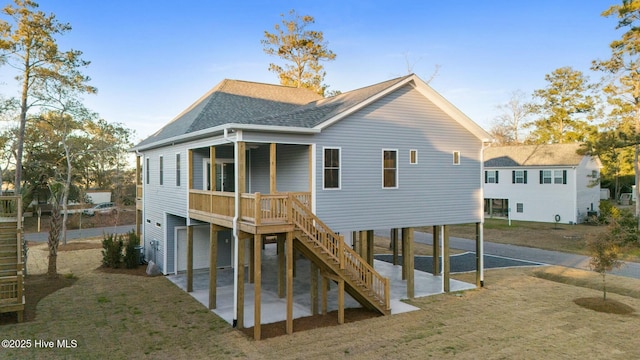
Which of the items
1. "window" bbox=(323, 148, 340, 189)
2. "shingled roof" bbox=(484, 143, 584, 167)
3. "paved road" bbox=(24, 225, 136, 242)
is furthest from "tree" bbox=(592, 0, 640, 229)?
"paved road" bbox=(24, 225, 136, 242)

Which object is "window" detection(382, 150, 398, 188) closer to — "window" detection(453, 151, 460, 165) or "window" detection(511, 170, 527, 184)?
"window" detection(453, 151, 460, 165)

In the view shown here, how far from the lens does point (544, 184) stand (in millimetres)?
37750

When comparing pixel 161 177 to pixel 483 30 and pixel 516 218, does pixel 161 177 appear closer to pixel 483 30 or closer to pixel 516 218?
pixel 483 30

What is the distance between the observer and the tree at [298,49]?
1633 inches

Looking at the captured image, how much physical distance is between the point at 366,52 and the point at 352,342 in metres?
27.3

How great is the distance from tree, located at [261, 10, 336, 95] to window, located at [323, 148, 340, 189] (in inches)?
1163

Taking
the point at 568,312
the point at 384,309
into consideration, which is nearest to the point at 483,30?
the point at 568,312

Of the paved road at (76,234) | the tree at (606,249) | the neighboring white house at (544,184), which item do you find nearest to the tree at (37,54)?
the paved road at (76,234)

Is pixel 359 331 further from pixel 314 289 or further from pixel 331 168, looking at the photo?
pixel 331 168

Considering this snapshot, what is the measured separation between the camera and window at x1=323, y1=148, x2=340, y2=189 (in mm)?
13281

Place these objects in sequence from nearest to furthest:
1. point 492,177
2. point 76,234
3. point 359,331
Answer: point 359,331 → point 76,234 → point 492,177

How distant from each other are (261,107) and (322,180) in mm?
7300

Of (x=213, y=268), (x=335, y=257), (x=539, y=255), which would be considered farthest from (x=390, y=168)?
(x=539, y=255)

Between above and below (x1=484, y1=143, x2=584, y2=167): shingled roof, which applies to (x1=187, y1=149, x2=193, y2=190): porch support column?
below
